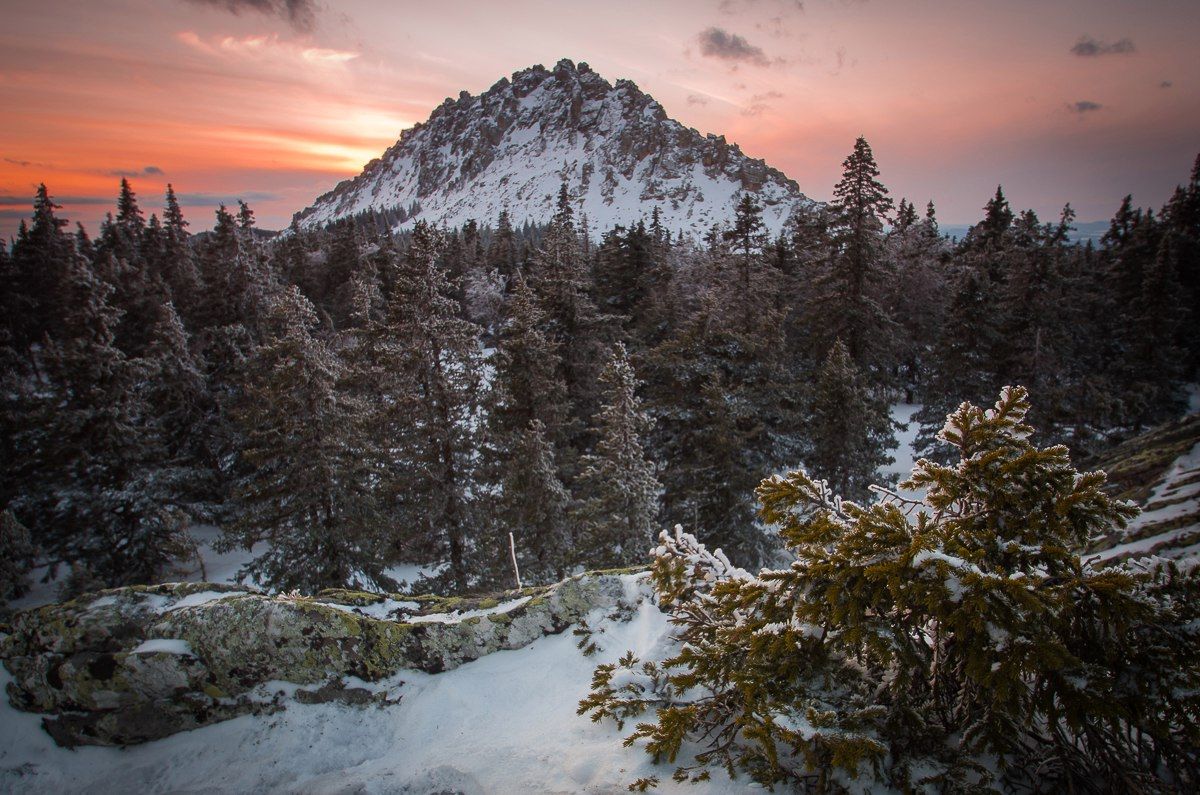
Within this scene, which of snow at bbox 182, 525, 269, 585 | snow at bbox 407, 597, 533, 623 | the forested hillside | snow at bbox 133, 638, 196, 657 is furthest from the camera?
snow at bbox 182, 525, 269, 585

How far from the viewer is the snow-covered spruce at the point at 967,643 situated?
8.91 feet

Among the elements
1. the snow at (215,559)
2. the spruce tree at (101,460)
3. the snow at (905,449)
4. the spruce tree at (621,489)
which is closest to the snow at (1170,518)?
the spruce tree at (621,489)

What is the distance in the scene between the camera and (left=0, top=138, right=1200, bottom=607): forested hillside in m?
15.9

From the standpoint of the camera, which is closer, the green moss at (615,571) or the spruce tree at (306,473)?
the green moss at (615,571)

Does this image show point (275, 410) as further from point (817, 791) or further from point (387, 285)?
point (387, 285)

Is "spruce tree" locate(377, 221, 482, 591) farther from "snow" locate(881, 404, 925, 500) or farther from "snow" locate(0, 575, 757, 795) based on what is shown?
"snow" locate(881, 404, 925, 500)

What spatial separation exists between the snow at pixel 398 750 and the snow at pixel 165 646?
88cm

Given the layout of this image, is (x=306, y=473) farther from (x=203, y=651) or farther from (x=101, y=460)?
(x=101, y=460)

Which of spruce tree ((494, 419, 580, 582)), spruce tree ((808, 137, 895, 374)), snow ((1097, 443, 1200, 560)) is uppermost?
spruce tree ((808, 137, 895, 374))

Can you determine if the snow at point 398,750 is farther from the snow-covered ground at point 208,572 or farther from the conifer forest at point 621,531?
the snow-covered ground at point 208,572

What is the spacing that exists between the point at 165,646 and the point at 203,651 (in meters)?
0.44

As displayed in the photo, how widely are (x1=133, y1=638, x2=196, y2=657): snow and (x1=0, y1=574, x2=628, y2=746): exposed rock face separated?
0.01 metres

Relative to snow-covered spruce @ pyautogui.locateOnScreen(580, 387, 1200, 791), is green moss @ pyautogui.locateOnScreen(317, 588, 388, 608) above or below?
below

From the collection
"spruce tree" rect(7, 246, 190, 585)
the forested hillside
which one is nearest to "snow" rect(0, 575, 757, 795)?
the forested hillside
